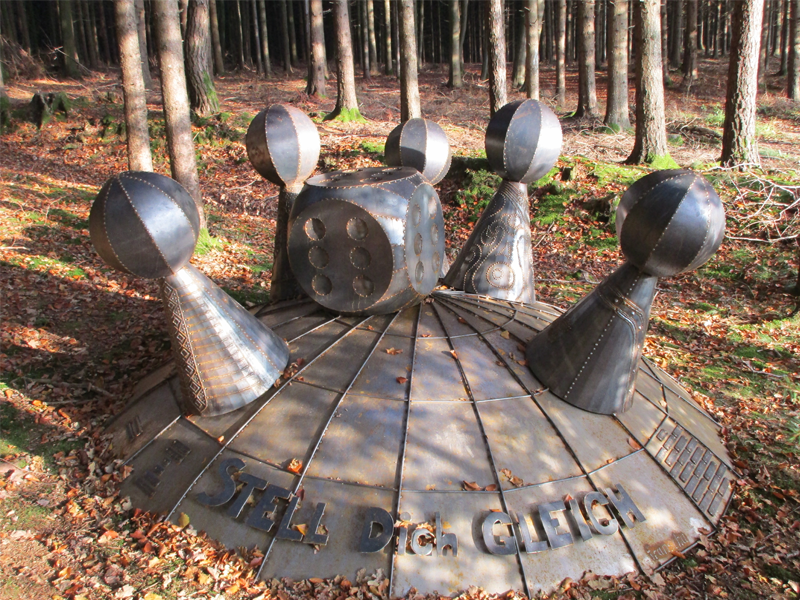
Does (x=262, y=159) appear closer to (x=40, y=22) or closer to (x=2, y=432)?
(x=2, y=432)

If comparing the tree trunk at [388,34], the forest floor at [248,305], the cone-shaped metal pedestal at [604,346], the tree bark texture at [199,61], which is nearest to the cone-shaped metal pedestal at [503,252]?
the cone-shaped metal pedestal at [604,346]

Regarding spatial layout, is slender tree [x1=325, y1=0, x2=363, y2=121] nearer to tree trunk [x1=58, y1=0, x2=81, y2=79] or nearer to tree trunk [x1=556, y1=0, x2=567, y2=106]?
tree trunk [x1=556, y1=0, x2=567, y2=106]

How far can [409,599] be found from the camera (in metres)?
5.75

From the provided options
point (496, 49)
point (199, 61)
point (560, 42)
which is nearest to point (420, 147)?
point (496, 49)

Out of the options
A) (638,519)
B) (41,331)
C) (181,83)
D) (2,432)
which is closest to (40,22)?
(181,83)

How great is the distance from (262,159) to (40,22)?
46634mm

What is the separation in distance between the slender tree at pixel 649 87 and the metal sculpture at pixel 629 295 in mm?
13045

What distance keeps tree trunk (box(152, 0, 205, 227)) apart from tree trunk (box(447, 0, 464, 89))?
68.4ft

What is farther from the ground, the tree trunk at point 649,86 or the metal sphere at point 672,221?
the tree trunk at point 649,86

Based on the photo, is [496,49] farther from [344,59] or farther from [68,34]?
[68,34]

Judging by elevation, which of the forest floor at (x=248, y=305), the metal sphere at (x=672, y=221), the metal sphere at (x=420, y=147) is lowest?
the forest floor at (x=248, y=305)

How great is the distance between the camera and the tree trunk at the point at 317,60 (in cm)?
2569

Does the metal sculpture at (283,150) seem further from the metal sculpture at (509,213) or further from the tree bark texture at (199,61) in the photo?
the tree bark texture at (199,61)

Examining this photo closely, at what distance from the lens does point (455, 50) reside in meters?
32.2
